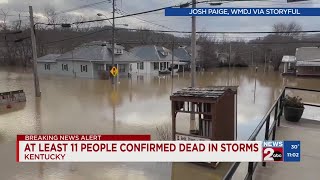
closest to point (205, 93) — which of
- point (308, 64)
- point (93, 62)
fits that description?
point (93, 62)

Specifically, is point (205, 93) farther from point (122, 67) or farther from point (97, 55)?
point (122, 67)

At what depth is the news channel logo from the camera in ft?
16.1

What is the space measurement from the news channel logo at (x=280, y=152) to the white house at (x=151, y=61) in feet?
142

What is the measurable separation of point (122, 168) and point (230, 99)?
4.28 m

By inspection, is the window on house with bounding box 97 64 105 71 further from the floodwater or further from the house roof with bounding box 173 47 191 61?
the house roof with bounding box 173 47 191 61

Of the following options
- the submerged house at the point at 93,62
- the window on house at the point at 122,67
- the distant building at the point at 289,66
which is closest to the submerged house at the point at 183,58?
the submerged house at the point at 93,62

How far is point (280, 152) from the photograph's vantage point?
5.44 m

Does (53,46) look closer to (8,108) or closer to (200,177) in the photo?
(8,108)

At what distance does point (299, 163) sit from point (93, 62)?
37.2 meters

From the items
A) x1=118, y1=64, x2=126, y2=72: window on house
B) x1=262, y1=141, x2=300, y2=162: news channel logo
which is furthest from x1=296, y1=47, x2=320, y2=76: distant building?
x1=262, y1=141, x2=300, y2=162: news channel logo

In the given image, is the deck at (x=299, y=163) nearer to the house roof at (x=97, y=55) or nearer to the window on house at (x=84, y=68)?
the house roof at (x=97, y=55)

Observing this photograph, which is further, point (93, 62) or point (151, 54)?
point (151, 54)

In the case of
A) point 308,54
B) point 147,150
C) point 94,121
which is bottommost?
point 94,121

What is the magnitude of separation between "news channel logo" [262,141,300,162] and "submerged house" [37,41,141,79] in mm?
34699
